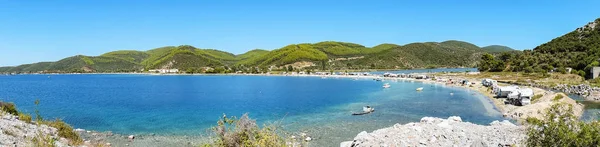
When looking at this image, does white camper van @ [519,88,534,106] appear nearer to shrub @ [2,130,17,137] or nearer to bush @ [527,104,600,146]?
bush @ [527,104,600,146]

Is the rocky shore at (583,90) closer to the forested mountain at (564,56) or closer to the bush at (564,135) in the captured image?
the forested mountain at (564,56)

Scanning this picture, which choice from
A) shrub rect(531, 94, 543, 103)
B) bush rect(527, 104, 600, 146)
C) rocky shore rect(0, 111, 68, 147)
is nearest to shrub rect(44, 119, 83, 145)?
rocky shore rect(0, 111, 68, 147)

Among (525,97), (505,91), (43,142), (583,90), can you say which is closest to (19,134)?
(43,142)

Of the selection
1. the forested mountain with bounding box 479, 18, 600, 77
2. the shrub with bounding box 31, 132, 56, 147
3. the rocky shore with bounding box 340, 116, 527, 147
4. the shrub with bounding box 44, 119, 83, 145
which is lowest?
the shrub with bounding box 44, 119, 83, 145

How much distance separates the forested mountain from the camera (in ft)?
261

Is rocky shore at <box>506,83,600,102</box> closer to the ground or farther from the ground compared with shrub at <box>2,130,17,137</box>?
closer to the ground

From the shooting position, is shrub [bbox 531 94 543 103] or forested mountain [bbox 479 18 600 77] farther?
forested mountain [bbox 479 18 600 77]

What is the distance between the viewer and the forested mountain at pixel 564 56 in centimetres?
7956

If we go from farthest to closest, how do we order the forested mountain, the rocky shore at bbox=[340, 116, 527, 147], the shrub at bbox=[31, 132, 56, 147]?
the forested mountain, the rocky shore at bbox=[340, 116, 527, 147], the shrub at bbox=[31, 132, 56, 147]

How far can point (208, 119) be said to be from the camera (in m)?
36.2

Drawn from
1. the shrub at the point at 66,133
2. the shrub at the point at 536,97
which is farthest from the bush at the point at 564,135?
the shrub at the point at 536,97

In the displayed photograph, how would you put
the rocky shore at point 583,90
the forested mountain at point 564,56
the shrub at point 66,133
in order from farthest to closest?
the forested mountain at point 564,56, the rocky shore at point 583,90, the shrub at point 66,133

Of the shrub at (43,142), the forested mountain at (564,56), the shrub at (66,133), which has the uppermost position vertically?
the forested mountain at (564,56)

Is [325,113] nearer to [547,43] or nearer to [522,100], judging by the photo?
[522,100]
